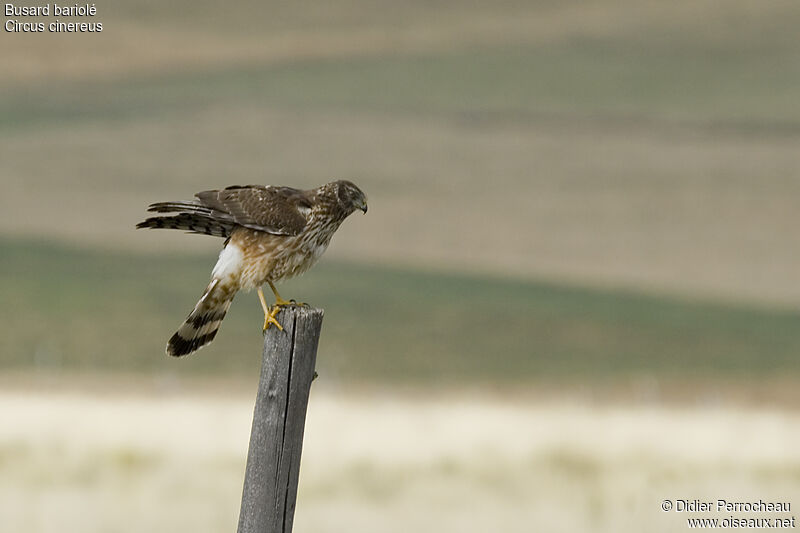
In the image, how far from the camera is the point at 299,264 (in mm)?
9633

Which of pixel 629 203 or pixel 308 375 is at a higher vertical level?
pixel 629 203

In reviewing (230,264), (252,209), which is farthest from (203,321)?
(252,209)

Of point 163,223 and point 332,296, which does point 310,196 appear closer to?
point 163,223

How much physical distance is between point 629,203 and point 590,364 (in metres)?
23.8

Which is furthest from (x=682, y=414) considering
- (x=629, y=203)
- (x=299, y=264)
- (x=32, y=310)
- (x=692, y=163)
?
(x=692, y=163)

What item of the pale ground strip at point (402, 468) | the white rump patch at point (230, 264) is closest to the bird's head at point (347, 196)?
the white rump patch at point (230, 264)

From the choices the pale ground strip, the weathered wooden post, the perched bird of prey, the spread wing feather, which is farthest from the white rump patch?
the pale ground strip

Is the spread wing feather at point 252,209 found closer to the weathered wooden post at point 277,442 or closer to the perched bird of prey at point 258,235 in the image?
the perched bird of prey at point 258,235

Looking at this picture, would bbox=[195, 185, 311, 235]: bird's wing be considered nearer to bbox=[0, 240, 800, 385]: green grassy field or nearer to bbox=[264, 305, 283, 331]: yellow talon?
bbox=[264, 305, 283, 331]: yellow talon

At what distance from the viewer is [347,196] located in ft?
31.5

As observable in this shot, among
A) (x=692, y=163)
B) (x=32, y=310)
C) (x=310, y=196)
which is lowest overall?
(x=310, y=196)

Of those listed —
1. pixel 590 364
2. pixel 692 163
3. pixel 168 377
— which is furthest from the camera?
pixel 692 163

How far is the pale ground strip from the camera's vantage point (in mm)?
15688

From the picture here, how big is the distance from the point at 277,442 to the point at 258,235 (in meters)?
1.72
